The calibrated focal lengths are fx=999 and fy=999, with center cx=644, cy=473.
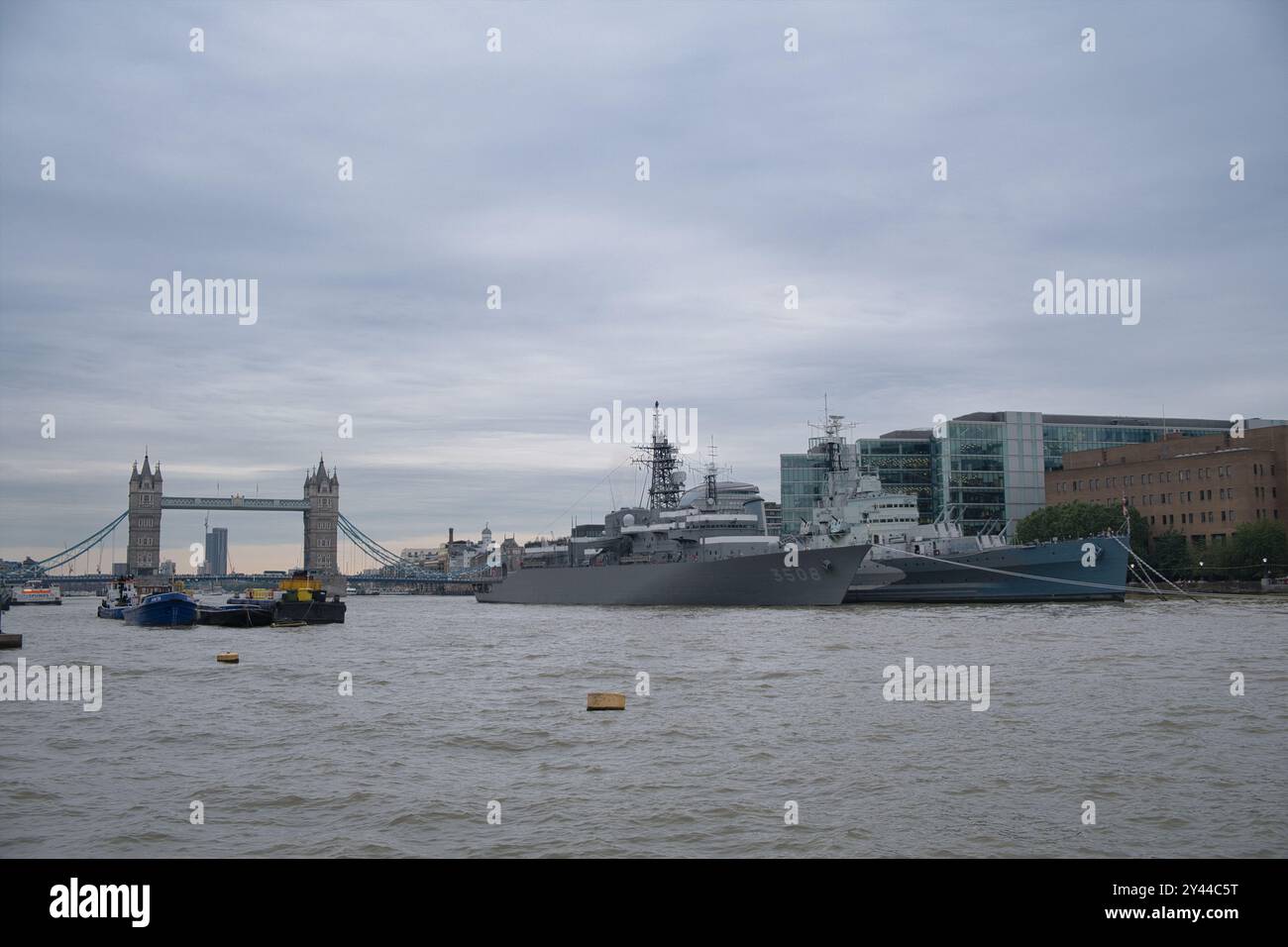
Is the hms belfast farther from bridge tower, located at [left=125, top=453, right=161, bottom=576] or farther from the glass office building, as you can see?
bridge tower, located at [left=125, top=453, right=161, bottom=576]

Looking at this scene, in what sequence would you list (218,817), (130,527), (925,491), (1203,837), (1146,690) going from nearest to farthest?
(1203,837) < (218,817) < (1146,690) < (925,491) < (130,527)

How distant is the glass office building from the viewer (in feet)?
360

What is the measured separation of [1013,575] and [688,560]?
2162 cm

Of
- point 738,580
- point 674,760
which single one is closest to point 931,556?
point 738,580

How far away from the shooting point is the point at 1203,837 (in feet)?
36.3

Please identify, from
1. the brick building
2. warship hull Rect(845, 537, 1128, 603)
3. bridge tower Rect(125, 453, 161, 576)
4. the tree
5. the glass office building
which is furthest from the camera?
bridge tower Rect(125, 453, 161, 576)

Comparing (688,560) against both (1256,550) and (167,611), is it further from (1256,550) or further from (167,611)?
(1256,550)

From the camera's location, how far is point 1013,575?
66.4 m

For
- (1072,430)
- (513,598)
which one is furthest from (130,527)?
(1072,430)

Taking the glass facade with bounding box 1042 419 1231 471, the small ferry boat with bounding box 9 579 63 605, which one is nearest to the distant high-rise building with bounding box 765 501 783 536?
the glass facade with bounding box 1042 419 1231 471

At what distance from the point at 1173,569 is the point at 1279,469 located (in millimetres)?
12372

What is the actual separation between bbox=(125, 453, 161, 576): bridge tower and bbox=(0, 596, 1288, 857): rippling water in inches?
7032

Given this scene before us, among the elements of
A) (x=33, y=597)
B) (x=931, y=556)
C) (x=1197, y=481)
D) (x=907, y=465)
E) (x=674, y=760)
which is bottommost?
(x=33, y=597)
